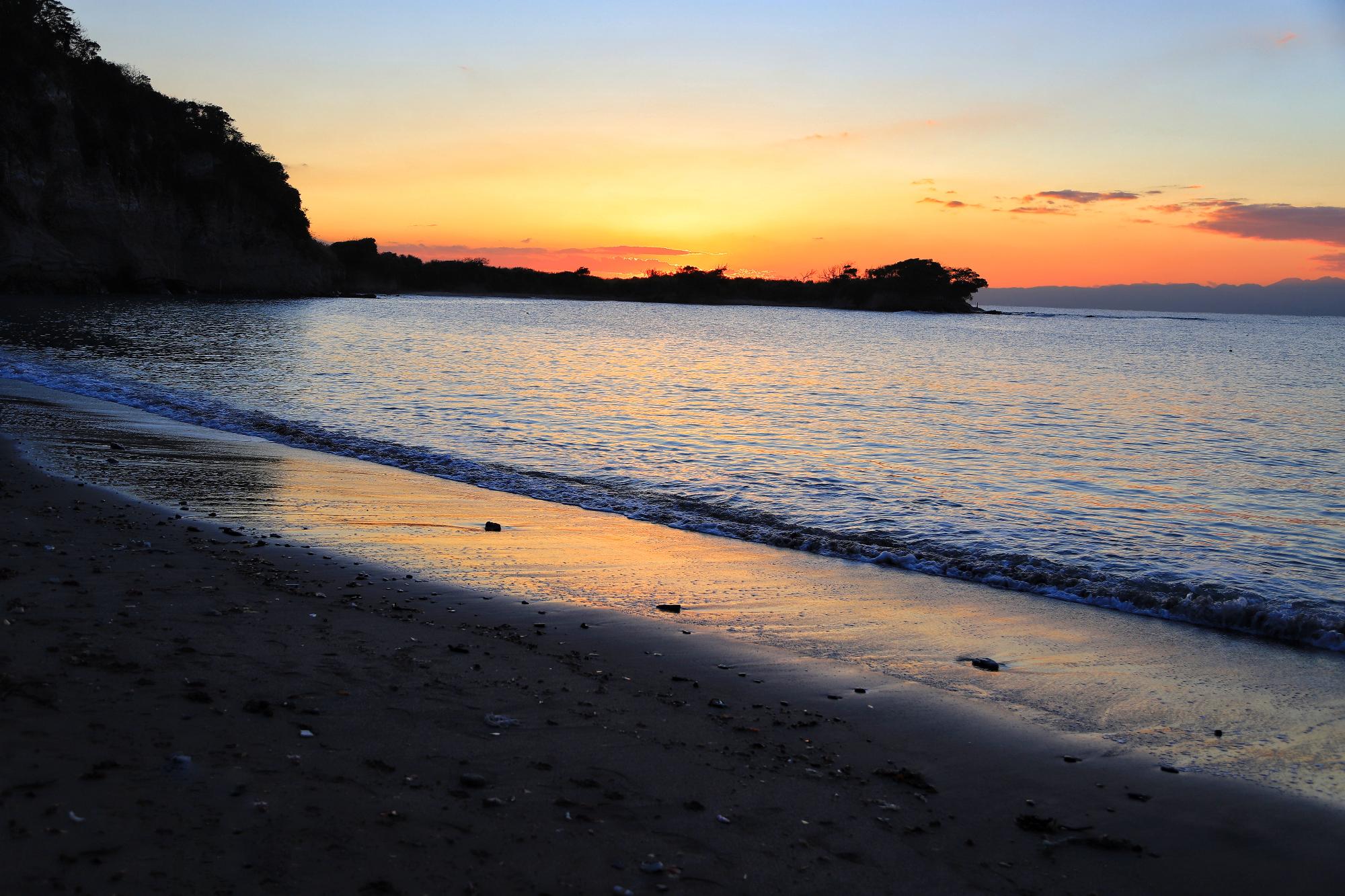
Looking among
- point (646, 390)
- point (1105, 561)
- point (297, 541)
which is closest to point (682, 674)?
point (297, 541)

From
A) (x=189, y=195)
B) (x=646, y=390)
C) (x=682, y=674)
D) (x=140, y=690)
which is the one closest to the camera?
(x=140, y=690)

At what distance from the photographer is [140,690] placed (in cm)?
405

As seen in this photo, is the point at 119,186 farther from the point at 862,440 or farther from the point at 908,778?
the point at 908,778

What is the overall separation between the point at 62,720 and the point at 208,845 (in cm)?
123

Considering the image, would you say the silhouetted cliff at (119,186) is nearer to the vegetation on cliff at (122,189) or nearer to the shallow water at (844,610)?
the vegetation on cliff at (122,189)

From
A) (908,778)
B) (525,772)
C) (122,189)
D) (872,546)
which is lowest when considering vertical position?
(872,546)

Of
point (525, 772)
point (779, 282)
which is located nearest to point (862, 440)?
point (525, 772)

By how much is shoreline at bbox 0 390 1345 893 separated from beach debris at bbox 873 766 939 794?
2 cm

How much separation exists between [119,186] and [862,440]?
75430 mm

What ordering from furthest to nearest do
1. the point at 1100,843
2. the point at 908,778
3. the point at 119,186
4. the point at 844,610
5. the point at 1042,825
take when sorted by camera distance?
the point at 119,186, the point at 844,610, the point at 908,778, the point at 1042,825, the point at 1100,843

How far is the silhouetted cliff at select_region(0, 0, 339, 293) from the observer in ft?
196

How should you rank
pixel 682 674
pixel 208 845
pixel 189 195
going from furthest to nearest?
pixel 189 195
pixel 682 674
pixel 208 845

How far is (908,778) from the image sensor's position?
4141 millimetres

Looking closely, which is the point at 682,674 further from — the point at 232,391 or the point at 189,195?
the point at 189,195
